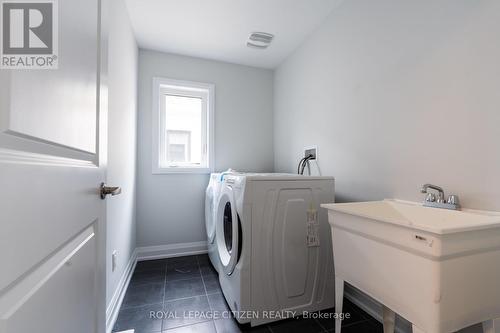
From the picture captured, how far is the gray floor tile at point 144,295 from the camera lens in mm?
1675

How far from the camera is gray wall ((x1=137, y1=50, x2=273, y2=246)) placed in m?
2.50

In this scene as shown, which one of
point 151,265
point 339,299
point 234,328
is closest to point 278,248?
point 339,299

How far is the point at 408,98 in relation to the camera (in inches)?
52.1

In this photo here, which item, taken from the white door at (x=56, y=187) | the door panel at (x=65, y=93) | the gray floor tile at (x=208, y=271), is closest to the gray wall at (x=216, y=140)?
the gray floor tile at (x=208, y=271)

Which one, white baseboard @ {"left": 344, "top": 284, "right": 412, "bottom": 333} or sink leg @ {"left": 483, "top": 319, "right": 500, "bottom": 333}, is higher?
sink leg @ {"left": 483, "top": 319, "right": 500, "bottom": 333}

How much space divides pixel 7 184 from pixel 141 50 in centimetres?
269

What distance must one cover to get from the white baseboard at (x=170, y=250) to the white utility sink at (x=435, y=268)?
79.9 inches

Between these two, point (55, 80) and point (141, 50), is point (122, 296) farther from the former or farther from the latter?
point (141, 50)

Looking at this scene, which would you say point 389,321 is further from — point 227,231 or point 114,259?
point 114,259

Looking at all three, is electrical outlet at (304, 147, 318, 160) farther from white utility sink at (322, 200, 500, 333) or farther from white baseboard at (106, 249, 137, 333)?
white baseboard at (106, 249, 137, 333)

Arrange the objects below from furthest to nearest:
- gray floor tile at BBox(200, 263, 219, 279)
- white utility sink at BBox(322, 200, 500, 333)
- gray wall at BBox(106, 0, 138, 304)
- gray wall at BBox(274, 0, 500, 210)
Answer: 1. gray floor tile at BBox(200, 263, 219, 279)
2. gray wall at BBox(106, 0, 138, 304)
3. gray wall at BBox(274, 0, 500, 210)
4. white utility sink at BBox(322, 200, 500, 333)

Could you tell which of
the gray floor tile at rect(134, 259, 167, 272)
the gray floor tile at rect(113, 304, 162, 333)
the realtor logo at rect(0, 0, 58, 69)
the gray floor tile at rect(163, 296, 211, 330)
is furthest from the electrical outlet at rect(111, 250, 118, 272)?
the realtor logo at rect(0, 0, 58, 69)

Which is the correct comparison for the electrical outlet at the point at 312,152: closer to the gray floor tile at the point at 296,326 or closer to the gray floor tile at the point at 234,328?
the gray floor tile at the point at 296,326

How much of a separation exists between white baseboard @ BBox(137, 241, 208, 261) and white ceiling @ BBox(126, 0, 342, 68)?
2.27 meters
